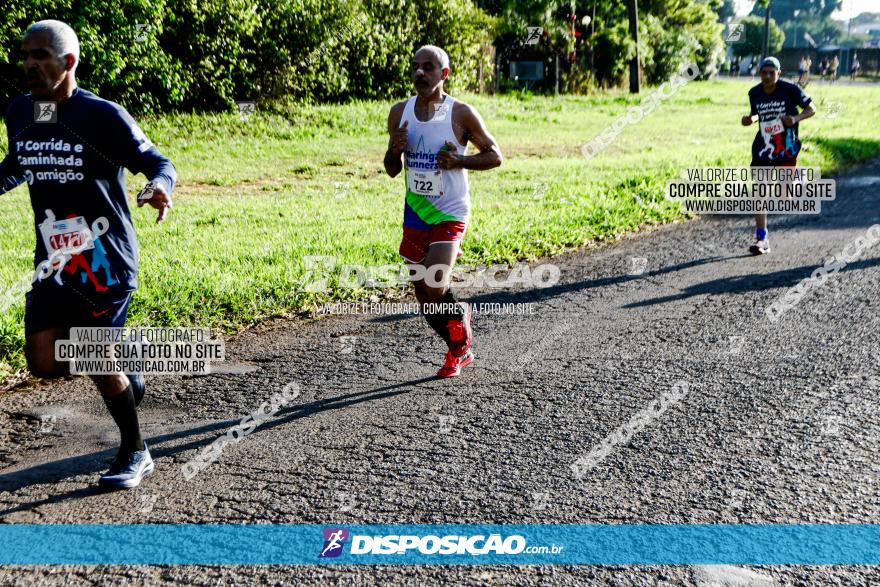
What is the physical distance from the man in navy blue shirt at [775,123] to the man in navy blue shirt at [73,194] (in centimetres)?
713

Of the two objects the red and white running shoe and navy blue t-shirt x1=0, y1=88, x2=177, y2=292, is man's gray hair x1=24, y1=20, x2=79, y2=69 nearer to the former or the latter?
navy blue t-shirt x1=0, y1=88, x2=177, y2=292

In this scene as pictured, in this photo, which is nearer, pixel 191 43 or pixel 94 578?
pixel 94 578

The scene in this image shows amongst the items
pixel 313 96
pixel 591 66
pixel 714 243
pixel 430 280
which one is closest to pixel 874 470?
pixel 430 280

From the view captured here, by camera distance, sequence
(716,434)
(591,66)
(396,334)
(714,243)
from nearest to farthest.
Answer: (716,434)
(396,334)
(714,243)
(591,66)

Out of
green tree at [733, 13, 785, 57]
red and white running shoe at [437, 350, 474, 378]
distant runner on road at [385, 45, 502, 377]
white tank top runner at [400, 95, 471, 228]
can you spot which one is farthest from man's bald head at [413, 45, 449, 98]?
green tree at [733, 13, 785, 57]

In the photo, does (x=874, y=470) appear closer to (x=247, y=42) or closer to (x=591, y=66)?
(x=247, y=42)

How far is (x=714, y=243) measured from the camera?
33.4ft

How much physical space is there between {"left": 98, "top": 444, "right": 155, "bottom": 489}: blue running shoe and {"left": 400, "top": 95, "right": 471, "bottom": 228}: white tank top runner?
2355mm

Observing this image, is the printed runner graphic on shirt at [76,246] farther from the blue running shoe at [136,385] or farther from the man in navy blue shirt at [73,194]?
the blue running shoe at [136,385]

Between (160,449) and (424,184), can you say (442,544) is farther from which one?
(424,184)

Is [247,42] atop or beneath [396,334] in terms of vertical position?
atop

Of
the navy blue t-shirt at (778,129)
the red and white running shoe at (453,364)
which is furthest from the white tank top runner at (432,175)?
the navy blue t-shirt at (778,129)

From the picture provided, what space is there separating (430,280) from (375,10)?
54.4 ft

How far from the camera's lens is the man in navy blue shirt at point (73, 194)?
4.07 meters
